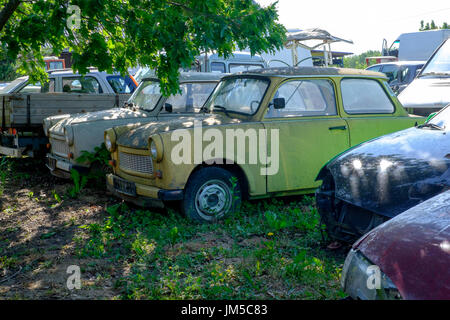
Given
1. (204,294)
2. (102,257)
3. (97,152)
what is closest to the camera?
(204,294)

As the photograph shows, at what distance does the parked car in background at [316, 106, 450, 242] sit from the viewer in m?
3.63

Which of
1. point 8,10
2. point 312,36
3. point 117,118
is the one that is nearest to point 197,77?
point 117,118

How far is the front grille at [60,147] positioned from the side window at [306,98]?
128 inches

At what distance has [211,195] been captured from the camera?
18.5 ft

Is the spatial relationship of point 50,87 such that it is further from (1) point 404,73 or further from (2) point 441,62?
(1) point 404,73

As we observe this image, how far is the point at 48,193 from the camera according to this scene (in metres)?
7.50

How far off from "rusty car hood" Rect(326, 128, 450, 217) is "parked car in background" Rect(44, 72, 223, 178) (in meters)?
3.44

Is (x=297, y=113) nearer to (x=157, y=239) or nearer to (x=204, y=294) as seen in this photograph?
(x=157, y=239)

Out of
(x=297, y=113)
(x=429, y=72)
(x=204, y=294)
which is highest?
(x=429, y=72)

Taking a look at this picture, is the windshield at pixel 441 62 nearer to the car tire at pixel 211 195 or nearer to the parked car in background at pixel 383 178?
the parked car in background at pixel 383 178

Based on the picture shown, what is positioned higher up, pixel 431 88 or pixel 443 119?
pixel 431 88

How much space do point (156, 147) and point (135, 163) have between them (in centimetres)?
60

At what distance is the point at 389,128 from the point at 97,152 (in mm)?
3994
